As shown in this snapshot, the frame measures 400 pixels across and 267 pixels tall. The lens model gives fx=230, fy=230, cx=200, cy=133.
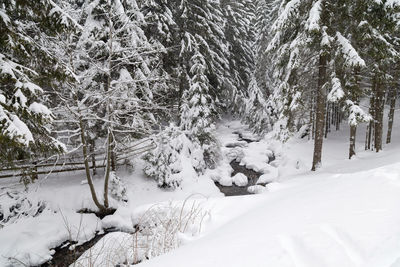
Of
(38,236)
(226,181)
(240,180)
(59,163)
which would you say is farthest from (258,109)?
(38,236)

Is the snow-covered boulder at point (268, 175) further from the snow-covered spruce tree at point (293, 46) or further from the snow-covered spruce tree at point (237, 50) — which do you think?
the snow-covered spruce tree at point (237, 50)

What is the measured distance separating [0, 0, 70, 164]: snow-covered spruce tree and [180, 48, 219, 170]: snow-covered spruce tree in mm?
7073

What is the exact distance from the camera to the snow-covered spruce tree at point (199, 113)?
40.1 feet

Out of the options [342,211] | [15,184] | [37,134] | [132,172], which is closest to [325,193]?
[342,211]

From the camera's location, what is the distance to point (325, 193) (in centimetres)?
370

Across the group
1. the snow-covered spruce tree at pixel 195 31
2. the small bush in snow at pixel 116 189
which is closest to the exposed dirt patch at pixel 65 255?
the small bush in snow at pixel 116 189

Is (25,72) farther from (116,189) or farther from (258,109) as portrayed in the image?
(258,109)

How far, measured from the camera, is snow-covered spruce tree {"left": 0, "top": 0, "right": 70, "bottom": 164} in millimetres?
4176

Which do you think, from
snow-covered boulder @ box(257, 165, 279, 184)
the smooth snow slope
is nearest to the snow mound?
snow-covered boulder @ box(257, 165, 279, 184)

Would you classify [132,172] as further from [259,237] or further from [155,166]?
[259,237]

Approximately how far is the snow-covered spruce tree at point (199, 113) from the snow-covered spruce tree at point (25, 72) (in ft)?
23.2

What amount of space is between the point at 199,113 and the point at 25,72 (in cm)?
832

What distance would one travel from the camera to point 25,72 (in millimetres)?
5305

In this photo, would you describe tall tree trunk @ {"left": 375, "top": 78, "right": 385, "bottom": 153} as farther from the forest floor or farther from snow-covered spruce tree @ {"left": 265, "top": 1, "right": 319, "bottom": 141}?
the forest floor
